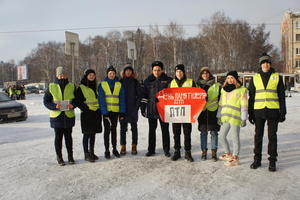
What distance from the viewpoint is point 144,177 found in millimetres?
4406

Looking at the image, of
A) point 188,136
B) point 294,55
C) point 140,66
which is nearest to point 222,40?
point 140,66

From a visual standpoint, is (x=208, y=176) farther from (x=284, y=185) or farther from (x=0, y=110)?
(x=0, y=110)

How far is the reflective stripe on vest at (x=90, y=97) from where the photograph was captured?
5164 mm

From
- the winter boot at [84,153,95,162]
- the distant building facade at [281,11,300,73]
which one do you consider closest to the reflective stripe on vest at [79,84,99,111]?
the winter boot at [84,153,95,162]

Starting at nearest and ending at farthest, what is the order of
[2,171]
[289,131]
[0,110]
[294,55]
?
[2,171]
[289,131]
[0,110]
[294,55]

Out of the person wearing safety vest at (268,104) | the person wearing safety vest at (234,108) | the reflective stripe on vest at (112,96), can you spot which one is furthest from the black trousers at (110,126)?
the person wearing safety vest at (268,104)

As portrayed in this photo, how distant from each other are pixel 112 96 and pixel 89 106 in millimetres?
517

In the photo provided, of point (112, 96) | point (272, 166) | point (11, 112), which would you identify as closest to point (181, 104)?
point (112, 96)

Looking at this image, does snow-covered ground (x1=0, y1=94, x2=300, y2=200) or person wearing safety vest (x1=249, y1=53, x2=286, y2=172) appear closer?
snow-covered ground (x1=0, y1=94, x2=300, y2=200)

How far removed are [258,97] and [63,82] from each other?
374cm

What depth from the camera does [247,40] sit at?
4684 cm

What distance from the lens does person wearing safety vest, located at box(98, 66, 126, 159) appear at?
209 inches

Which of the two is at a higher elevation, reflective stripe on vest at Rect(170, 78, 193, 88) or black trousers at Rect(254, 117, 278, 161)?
reflective stripe on vest at Rect(170, 78, 193, 88)

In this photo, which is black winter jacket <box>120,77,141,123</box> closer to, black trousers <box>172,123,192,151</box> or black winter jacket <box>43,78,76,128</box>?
black trousers <box>172,123,192,151</box>
